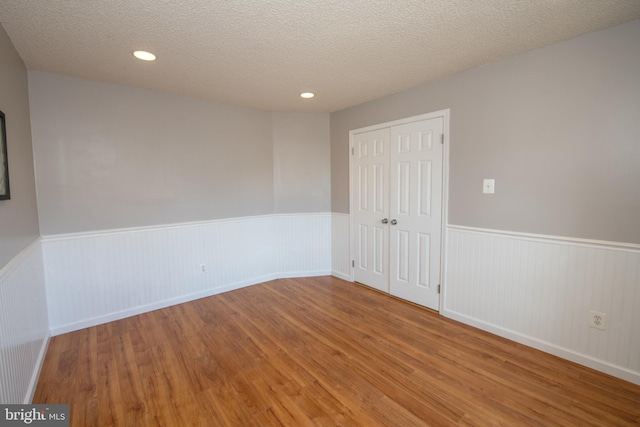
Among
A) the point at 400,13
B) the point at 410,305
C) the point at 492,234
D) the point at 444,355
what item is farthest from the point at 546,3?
the point at 410,305

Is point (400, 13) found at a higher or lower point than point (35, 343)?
higher

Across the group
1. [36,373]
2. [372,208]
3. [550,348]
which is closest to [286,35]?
[372,208]

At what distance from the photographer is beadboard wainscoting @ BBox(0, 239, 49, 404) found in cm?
152

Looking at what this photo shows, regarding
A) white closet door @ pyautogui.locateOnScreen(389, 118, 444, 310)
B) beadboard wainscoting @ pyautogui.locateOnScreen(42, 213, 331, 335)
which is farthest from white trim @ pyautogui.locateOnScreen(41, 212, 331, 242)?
white closet door @ pyautogui.locateOnScreen(389, 118, 444, 310)

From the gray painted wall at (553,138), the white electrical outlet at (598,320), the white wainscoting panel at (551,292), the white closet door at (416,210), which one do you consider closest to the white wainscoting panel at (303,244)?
the white closet door at (416,210)

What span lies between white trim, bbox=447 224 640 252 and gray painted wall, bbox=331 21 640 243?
36 mm

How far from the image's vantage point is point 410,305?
10.9ft

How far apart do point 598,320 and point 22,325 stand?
13.1 ft

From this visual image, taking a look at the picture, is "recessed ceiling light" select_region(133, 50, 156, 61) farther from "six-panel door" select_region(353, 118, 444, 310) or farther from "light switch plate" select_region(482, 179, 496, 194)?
"light switch plate" select_region(482, 179, 496, 194)

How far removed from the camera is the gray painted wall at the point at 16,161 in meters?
1.77

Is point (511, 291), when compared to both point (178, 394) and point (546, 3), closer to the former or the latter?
point (546, 3)

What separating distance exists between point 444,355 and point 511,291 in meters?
0.86

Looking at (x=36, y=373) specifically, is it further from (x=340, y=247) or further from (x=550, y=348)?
(x=550, y=348)

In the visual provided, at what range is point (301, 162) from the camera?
4293 mm
